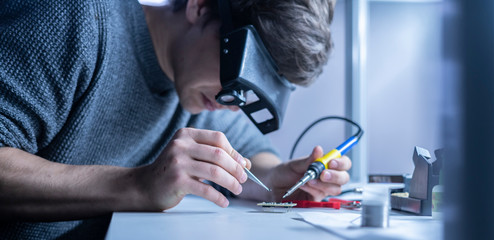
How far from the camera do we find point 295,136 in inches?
72.1

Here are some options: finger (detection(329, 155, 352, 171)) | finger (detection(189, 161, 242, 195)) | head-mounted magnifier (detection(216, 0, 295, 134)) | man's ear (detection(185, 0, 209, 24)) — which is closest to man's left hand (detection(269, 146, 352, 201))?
finger (detection(329, 155, 352, 171))

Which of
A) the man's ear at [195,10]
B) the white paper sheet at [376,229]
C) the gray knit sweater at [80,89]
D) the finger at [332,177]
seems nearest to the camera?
the white paper sheet at [376,229]

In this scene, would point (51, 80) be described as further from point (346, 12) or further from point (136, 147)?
point (346, 12)

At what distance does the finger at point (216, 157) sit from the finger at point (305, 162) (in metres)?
0.33

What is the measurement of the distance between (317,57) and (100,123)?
1.83 ft

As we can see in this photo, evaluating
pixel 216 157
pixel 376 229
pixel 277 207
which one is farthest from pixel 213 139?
pixel 376 229

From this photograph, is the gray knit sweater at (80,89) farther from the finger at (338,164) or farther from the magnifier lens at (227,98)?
the finger at (338,164)

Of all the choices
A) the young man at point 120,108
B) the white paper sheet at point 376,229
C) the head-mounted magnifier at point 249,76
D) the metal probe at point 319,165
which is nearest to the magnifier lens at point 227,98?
the head-mounted magnifier at point 249,76

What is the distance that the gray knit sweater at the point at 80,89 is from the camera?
0.78 metres

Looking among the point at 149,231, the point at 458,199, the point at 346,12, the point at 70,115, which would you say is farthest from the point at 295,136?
the point at 458,199

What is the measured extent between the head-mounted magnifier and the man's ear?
136mm

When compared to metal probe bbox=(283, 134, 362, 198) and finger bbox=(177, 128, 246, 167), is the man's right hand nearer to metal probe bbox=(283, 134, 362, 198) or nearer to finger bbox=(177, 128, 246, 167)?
finger bbox=(177, 128, 246, 167)

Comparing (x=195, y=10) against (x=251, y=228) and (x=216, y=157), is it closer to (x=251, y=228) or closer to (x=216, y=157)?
(x=216, y=157)

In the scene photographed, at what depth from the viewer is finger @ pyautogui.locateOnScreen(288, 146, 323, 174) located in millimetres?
971
